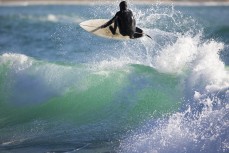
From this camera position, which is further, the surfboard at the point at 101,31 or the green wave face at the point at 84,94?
the surfboard at the point at 101,31

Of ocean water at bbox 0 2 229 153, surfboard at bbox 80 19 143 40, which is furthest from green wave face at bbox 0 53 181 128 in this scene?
surfboard at bbox 80 19 143 40

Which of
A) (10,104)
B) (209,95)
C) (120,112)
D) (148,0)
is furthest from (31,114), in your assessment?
(148,0)

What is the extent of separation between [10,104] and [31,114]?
0.95m

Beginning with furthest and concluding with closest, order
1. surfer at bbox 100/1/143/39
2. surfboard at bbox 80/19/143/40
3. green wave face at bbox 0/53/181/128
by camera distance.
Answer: surfboard at bbox 80/19/143/40 → green wave face at bbox 0/53/181/128 → surfer at bbox 100/1/143/39

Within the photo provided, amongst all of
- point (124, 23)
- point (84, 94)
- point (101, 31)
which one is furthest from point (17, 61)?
point (124, 23)

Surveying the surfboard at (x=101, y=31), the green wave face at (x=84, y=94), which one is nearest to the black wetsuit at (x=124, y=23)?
Answer: the surfboard at (x=101, y=31)

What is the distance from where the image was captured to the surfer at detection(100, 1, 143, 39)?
11.7 meters

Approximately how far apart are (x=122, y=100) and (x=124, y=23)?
1.82 metres

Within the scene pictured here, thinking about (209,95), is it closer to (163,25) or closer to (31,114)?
(31,114)

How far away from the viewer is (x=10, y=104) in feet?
43.4

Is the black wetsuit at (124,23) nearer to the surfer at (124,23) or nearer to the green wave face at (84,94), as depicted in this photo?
the surfer at (124,23)

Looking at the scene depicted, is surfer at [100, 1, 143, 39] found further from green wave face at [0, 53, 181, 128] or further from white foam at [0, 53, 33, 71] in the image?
white foam at [0, 53, 33, 71]

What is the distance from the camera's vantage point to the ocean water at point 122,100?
9.59 meters

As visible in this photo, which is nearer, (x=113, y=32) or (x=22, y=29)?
(x=113, y=32)
